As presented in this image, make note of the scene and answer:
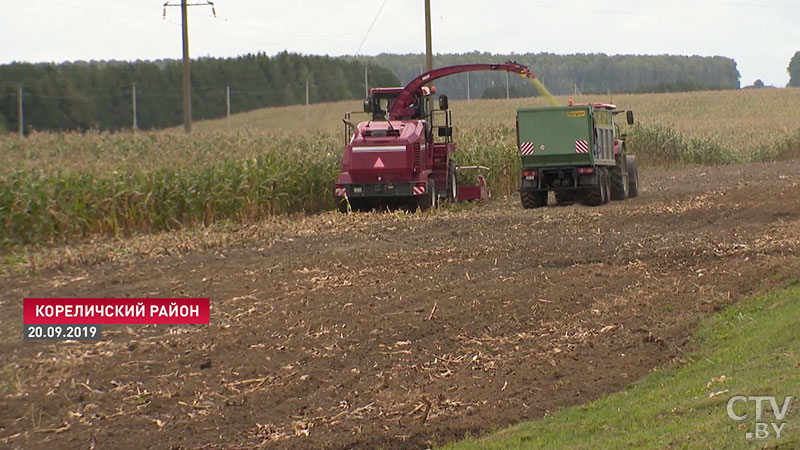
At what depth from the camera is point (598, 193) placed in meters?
22.7

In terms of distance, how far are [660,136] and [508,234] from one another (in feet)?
92.5

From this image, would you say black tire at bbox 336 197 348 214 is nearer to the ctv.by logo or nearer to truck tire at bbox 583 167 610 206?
truck tire at bbox 583 167 610 206

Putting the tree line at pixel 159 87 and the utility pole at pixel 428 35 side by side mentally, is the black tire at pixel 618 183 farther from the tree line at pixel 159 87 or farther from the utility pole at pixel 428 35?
the tree line at pixel 159 87

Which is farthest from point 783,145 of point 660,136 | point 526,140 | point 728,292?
point 728,292

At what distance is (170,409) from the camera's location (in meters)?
8.12

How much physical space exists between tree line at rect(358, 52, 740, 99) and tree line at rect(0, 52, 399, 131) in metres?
23.6

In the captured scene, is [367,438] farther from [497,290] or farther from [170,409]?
[497,290]

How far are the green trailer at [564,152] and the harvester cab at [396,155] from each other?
1.66m

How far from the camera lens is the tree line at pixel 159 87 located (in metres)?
57.1

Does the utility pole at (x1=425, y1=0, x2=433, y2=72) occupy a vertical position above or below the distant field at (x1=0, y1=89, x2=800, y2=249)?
above

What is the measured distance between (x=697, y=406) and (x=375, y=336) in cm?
388

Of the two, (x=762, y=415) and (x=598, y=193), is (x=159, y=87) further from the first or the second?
(x=762, y=415)

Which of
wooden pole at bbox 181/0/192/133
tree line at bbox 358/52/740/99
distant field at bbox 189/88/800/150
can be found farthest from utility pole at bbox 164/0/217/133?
tree line at bbox 358/52/740/99

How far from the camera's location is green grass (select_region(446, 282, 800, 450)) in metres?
5.99
